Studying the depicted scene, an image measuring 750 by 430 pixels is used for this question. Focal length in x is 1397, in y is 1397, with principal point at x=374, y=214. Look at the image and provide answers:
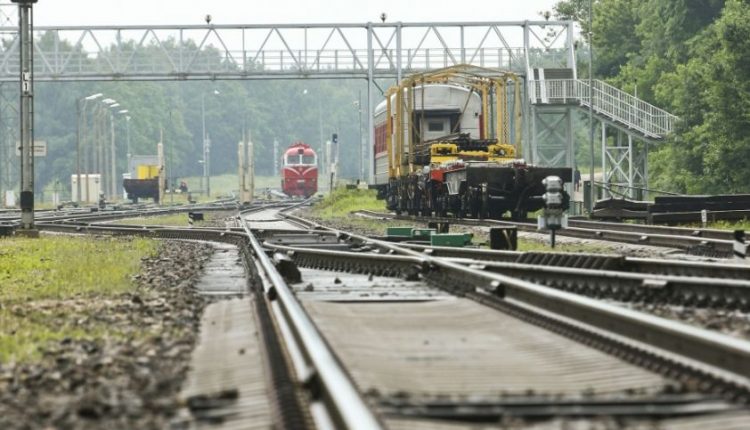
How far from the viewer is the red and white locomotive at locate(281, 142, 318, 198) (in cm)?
9312

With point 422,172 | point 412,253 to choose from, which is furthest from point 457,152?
point 412,253

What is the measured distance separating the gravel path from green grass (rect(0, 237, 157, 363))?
0.30 ft

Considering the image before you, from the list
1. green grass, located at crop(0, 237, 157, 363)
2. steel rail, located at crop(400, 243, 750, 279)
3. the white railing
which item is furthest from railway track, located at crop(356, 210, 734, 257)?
the white railing

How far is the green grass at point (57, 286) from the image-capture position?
9.59m

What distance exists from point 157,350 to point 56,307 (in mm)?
3896

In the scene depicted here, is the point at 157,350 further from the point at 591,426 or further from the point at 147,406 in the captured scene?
the point at 591,426

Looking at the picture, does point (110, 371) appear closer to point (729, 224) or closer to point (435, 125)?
point (729, 224)

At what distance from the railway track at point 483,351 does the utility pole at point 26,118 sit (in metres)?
18.5

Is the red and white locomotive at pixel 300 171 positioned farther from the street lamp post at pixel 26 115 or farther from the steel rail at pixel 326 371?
the steel rail at pixel 326 371

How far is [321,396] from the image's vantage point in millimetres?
5883

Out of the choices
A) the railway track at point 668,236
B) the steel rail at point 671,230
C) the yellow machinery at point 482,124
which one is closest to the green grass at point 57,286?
the railway track at point 668,236

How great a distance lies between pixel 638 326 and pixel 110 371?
2.88 m

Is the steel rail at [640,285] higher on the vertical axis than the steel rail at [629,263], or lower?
lower

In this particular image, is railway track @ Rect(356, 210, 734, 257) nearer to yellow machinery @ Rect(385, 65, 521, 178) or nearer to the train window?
yellow machinery @ Rect(385, 65, 521, 178)
